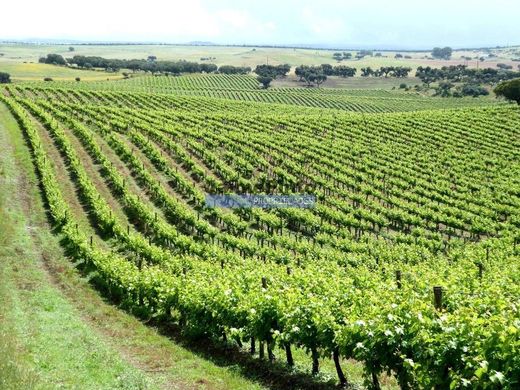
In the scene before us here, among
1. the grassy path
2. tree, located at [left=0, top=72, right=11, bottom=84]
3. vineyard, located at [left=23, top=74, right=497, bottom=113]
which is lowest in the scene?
vineyard, located at [left=23, top=74, right=497, bottom=113]

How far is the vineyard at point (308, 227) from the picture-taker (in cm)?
1289

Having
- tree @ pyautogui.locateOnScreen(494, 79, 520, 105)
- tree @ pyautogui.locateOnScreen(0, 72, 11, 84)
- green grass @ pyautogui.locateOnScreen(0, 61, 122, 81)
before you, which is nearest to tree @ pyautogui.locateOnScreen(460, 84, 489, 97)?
tree @ pyautogui.locateOnScreen(494, 79, 520, 105)

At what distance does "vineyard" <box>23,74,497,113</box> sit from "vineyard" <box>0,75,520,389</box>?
38.7 m

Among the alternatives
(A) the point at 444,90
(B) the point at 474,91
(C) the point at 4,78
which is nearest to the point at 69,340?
(C) the point at 4,78

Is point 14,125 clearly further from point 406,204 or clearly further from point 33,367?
point 33,367

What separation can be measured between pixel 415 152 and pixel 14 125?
5157cm

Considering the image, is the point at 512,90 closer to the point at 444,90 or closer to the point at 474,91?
the point at 474,91

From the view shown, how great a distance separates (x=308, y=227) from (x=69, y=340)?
30663 mm

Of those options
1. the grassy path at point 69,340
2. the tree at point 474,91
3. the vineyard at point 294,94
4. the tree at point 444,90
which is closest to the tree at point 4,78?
the vineyard at point 294,94

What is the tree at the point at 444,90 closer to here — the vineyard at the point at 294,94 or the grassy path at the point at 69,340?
the vineyard at the point at 294,94

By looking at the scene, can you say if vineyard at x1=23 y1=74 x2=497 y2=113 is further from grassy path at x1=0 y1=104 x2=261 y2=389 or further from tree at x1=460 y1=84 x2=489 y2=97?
grassy path at x1=0 y1=104 x2=261 y2=389

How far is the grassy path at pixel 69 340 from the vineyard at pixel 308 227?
131cm

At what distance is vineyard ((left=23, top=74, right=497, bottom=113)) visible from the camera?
143250mm

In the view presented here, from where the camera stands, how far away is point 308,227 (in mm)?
47688
